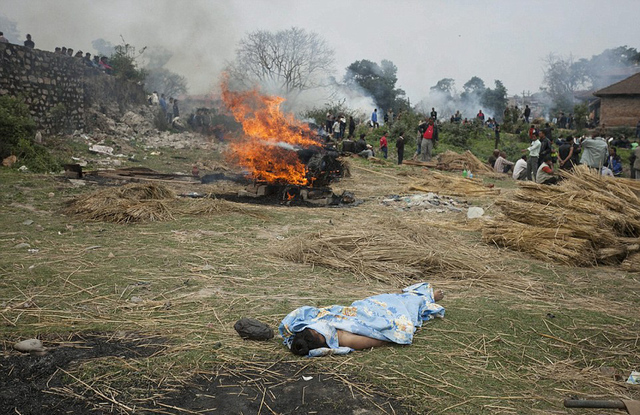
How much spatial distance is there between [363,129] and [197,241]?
24.3 m

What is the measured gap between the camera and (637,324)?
15.3 feet

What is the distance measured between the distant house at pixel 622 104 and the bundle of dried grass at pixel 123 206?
32.8m

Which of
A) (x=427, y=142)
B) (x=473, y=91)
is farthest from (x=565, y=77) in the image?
(x=427, y=142)

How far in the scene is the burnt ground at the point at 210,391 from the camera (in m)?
2.92

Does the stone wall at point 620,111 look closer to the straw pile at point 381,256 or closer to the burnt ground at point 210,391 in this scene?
the straw pile at point 381,256

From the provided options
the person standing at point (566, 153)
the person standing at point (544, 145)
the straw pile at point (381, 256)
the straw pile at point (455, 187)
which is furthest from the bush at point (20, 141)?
the person standing at point (566, 153)

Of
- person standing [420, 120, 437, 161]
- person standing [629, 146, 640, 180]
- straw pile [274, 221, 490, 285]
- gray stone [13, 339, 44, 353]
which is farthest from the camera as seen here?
person standing [420, 120, 437, 161]

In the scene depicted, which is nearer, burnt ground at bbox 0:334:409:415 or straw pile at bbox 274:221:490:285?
burnt ground at bbox 0:334:409:415

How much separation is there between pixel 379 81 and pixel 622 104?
20936mm

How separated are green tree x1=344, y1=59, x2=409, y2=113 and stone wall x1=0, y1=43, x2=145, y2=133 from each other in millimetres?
28545

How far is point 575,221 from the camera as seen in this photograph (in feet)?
23.3

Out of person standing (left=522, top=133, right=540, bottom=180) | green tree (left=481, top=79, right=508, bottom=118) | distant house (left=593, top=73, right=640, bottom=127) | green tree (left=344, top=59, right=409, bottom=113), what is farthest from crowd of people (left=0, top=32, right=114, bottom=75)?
green tree (left=481, top=79, right=508, bottom=118)

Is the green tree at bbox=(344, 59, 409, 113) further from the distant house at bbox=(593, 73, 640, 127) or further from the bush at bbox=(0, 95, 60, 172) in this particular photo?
the bush at bbox=(0, 95, 60, 172)

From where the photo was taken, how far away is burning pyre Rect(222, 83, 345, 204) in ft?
39.2
